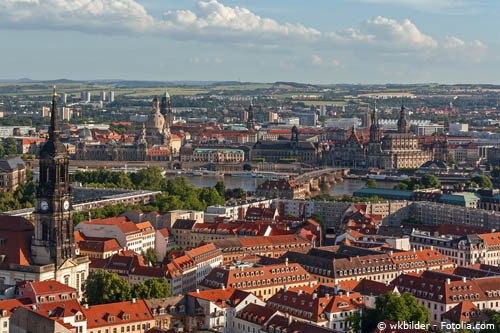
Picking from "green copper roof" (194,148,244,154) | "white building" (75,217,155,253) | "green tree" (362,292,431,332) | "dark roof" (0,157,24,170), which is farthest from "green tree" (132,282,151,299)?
"green copper roof" (194,148,244,154)

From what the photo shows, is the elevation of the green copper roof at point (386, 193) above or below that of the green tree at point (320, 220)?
below

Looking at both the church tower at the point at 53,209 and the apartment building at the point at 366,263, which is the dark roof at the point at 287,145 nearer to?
the apartment building at the point at 366,263

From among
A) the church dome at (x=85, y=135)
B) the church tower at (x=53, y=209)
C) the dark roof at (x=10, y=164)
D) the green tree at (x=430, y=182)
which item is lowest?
the church dome at (x=85, y=135)

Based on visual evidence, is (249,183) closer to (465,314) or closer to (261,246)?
(261,246)

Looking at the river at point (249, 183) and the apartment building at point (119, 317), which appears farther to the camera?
the river at point (249, 183)

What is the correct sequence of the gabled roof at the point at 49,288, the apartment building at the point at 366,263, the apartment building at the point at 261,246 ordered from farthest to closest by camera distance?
the apartment building at the point at 261,246 < the apartment building at the point at 366,263 < the gabled roof at the point at 49,288

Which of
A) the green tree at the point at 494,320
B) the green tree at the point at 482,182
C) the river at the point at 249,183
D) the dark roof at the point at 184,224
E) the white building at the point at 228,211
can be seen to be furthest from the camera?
the river at the point at 249,183

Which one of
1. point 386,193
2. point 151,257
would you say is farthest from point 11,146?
point 151,257

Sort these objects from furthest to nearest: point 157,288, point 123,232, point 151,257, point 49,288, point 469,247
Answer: point 123,232 → point 151,257 → point 469,247 → point 157,288 → point 49,288

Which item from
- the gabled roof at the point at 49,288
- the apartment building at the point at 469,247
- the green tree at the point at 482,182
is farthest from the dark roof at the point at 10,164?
the gabled roof at the point at 49,288
